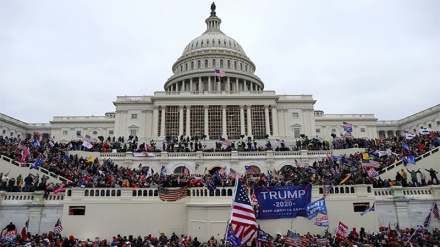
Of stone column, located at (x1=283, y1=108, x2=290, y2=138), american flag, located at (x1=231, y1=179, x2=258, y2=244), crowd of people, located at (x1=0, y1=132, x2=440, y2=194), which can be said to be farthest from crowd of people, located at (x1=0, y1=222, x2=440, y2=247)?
stone column, located at (x1=283, y1=108, x2=290, y2=138)

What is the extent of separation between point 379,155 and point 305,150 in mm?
8861

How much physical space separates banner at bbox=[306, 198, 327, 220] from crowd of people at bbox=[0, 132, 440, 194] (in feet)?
8.26

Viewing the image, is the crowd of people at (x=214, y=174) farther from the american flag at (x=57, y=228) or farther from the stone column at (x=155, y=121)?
the stone column at (x=155, y=121)

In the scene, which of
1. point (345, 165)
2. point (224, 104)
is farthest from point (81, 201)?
point (224, 104)

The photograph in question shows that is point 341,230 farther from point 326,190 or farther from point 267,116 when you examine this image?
point 267,116

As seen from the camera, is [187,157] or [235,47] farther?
[235,47]

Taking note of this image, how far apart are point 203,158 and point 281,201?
2027 centimetres

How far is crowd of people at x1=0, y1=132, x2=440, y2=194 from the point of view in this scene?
84.5 feet

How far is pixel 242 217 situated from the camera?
53.6 feet

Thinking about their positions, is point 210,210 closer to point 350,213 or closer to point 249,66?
point 350,213

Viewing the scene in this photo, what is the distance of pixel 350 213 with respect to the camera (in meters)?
23.2

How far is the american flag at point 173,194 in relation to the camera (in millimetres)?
24250

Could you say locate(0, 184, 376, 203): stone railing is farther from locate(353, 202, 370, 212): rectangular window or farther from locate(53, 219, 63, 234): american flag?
locate(53, 219, 63, 234): american flag

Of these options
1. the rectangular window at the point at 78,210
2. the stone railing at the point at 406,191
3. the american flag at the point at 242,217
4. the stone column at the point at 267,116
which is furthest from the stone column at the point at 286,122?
the american flag at the point at 242,217
